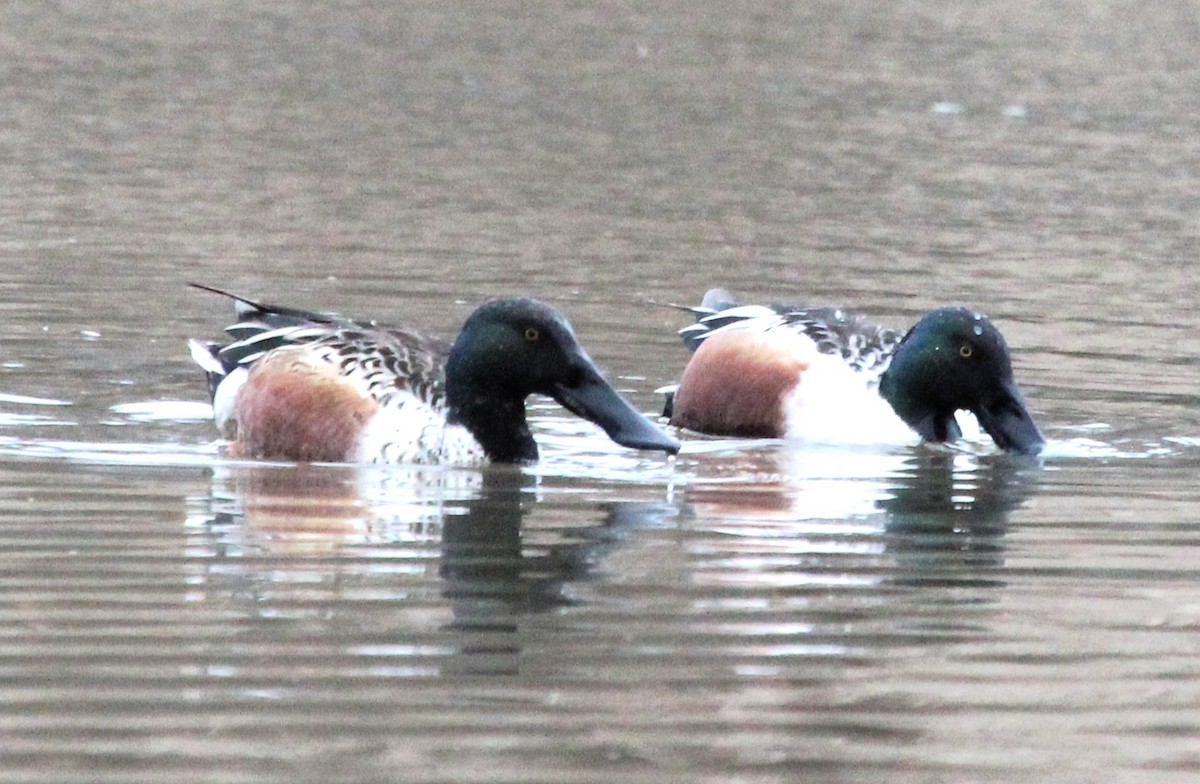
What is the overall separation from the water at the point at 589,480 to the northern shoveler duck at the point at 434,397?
0.64 ft

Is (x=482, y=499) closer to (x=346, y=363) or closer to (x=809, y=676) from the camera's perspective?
(x=346, y=363)

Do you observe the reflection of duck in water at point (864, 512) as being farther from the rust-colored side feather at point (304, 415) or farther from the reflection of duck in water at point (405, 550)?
the rust-colored side feather at point (304, 415)

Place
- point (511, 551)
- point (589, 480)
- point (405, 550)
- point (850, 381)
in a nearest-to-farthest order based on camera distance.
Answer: point (405, 550) → point (511, 551) → point (589, 480) → point (850, 381)

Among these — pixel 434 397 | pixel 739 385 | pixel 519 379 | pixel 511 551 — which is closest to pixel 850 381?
pixel 739 385

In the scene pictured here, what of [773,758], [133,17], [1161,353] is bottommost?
[773,758]

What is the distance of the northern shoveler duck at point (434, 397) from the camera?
909 cm

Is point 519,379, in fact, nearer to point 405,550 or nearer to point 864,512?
point 864,512

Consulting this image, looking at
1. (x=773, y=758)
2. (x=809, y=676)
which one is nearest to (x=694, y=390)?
(x=809, y=676)

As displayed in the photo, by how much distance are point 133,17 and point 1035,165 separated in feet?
37.9

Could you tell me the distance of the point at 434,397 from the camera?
366 inches

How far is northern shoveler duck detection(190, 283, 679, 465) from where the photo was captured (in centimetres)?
909

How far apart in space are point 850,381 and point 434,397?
1929 mm

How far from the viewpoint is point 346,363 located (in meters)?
9.32

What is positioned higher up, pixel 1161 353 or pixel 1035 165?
pixel 1035 165
